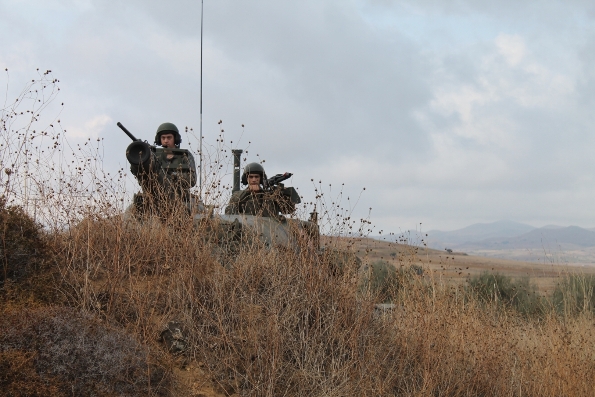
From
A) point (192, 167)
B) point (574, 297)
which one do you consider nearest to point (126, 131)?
point (192, 167)

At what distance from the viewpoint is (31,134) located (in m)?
6.55

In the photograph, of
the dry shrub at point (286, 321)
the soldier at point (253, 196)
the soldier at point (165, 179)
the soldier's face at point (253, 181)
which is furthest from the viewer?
the soldier's face at point (253, 181)

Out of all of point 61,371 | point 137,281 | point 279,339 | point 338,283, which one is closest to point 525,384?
point 338,283

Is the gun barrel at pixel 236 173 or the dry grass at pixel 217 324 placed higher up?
the gun barrel at pixel 236 173

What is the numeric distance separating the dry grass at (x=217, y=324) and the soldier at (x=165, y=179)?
1.03ft

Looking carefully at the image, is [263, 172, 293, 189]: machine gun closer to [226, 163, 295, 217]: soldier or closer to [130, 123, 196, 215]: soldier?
[226, 163, 295, 217]: soldier

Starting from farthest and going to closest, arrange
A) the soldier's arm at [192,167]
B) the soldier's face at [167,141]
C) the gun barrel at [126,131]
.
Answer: the soldier's face at [167,141]
the gun barrel at [126,131]
the soldier's arm at [192,167]

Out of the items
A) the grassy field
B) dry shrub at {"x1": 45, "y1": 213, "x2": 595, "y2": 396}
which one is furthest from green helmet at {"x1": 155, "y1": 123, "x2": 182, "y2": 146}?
the grassy field

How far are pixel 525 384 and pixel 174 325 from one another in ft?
11.2

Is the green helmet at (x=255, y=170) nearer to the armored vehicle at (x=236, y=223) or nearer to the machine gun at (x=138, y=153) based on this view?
the armored vehicle at (x=236, y=223)

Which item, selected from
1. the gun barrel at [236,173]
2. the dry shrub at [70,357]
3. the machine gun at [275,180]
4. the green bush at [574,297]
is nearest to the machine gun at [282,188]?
the machine gun at [275,180]

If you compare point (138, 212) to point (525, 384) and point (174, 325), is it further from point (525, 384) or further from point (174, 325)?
point (525, 384)

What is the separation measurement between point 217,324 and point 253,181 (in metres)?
3.07

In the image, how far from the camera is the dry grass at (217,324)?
459cm
